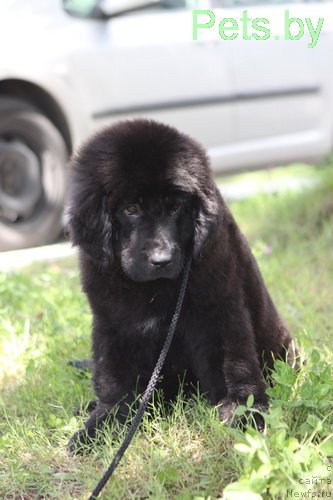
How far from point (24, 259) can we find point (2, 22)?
5.00 ft

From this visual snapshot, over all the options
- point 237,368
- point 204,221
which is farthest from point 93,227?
point 237,368

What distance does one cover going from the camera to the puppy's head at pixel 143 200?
111 inches

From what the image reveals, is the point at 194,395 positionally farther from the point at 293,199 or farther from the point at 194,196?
the point at 293,199

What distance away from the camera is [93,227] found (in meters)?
2.86

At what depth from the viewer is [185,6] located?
6.24 metres

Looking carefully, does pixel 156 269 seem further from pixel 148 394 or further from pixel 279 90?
pixel 279 90

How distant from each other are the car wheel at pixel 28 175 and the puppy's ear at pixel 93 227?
2.77 meters

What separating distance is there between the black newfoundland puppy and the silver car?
2.42 metres

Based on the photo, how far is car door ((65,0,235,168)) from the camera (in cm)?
584

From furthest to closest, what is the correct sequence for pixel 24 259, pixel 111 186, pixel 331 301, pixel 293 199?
1. pixel 293 199
2. pixel 24 259
3. pixel 331 301
4. pixel 111 186

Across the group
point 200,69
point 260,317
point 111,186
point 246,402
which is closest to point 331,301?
point 260,317

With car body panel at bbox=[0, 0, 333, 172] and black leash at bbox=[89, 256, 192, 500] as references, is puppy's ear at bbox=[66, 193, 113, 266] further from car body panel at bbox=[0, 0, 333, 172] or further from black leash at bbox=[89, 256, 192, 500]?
car body panel at bbox=[0, 0, 333, 172]

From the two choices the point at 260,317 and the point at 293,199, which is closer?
the point at 260,317

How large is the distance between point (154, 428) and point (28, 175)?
2.99 meters
